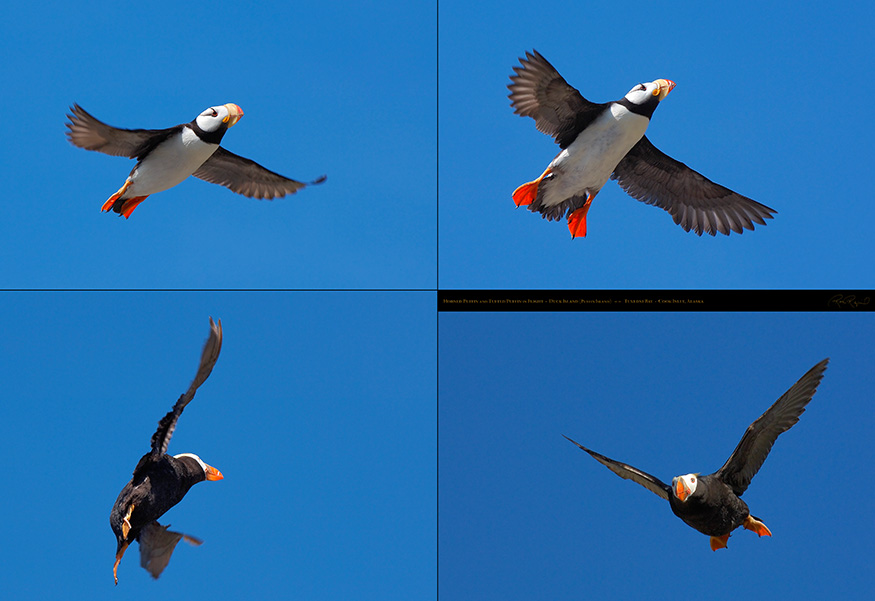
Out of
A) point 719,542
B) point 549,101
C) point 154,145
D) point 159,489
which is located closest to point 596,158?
point 549,101

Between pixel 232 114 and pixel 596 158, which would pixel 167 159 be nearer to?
pixel 232 114

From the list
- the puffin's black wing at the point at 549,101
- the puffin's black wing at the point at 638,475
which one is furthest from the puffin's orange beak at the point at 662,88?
the puffin's black wing at the point at 638,475

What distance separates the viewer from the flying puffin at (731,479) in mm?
4379

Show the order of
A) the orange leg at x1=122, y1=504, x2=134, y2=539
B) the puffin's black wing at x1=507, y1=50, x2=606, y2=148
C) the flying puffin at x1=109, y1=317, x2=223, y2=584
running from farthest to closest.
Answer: the puffin's black wing at x1=507, y1=50, x2=606, y2=148 < the orange leg at x1=122, y1=504, x2=134, y2=539 < the flying puffin at x1=109, y1=317, x2=223, y2=584

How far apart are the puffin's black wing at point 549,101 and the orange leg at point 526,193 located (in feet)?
0.90

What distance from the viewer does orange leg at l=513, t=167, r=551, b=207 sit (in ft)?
16.4

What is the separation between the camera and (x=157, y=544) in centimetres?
460

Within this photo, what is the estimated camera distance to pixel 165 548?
4.62m

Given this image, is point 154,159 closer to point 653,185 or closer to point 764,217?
point 653,185

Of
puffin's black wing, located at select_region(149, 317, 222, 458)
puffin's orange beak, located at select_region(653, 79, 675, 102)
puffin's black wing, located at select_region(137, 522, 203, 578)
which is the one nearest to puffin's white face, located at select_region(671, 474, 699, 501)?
puffin's orange beak, located at select_region(653, 79, 675, 102)

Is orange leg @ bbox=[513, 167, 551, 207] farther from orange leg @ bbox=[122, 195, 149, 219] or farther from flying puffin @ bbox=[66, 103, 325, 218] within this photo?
orange leg @ bbox=[122, 195, 149, 219]

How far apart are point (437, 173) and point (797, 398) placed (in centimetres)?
238

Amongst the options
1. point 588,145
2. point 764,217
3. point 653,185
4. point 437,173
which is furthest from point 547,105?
point 764,217

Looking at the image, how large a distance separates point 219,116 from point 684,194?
299cm
